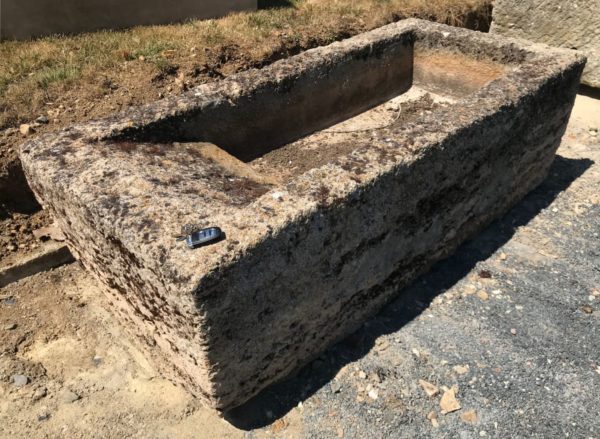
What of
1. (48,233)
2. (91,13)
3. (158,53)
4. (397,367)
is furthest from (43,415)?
(91,13)

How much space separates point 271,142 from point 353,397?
2.40 meters

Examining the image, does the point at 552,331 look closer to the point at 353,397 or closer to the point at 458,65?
the point at 353,397

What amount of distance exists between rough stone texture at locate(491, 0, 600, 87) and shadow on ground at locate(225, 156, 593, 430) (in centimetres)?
247

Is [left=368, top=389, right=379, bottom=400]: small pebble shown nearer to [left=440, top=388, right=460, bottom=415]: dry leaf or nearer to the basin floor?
[left=440, top=388, right=460, bottom=415]: dry leaf

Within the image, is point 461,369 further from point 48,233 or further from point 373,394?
point 48,233

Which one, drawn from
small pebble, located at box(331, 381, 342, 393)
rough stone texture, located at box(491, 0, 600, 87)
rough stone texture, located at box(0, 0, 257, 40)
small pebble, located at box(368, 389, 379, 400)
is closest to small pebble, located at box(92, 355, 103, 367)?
small pebble, located at box(331, 381, 342, 393)

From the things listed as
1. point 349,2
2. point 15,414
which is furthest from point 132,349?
point 349,2

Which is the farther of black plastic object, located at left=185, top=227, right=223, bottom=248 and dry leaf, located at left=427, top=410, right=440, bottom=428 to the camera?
dry leaf, located at left=427, top=410, right=440, bottom=428

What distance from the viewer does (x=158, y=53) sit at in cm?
652

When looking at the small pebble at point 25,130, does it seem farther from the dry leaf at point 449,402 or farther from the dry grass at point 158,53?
the dry leaf at point 449,402

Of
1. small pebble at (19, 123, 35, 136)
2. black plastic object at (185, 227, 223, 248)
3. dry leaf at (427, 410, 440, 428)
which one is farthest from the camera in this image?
small pebble at (19, 123, 35, 136)

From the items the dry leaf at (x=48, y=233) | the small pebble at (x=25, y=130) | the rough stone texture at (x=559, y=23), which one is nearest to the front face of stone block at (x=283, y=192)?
the dry leaf at (x=48, y=233)

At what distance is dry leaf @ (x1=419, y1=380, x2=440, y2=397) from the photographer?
353 cm

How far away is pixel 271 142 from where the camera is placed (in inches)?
195
